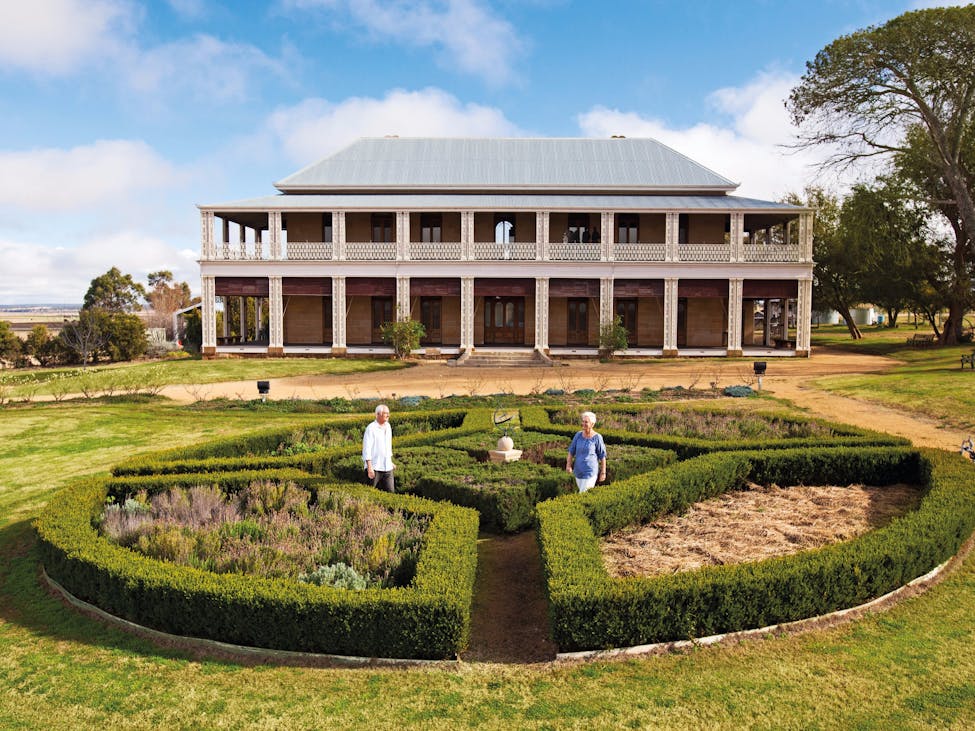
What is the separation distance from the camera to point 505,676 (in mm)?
5586

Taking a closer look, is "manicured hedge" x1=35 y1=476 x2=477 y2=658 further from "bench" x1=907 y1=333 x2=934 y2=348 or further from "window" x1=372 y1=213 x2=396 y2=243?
"bench" x1=907 y1=333 x2=934 y2=348

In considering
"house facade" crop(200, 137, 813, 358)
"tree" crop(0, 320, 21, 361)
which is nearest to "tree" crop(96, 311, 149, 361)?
"tree" crop(0, 320, 21, 361)

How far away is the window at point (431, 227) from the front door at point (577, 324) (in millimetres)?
6963

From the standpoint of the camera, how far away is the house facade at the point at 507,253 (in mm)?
31172

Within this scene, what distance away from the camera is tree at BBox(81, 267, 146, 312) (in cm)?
4631

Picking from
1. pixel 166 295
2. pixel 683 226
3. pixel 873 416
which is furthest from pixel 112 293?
pixel 873 416

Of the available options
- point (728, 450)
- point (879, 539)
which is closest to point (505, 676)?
point (879, 539)

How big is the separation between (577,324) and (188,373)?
17.2 meters

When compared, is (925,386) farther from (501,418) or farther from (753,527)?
(753,527)

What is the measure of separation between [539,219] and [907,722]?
27.4 meters

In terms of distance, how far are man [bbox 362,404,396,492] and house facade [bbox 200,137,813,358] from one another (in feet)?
68.3

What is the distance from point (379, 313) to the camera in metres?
34.4

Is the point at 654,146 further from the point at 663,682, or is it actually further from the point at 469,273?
the point at 663,682

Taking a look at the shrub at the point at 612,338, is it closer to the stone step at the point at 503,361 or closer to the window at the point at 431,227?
the stone step at the point at 503,361
